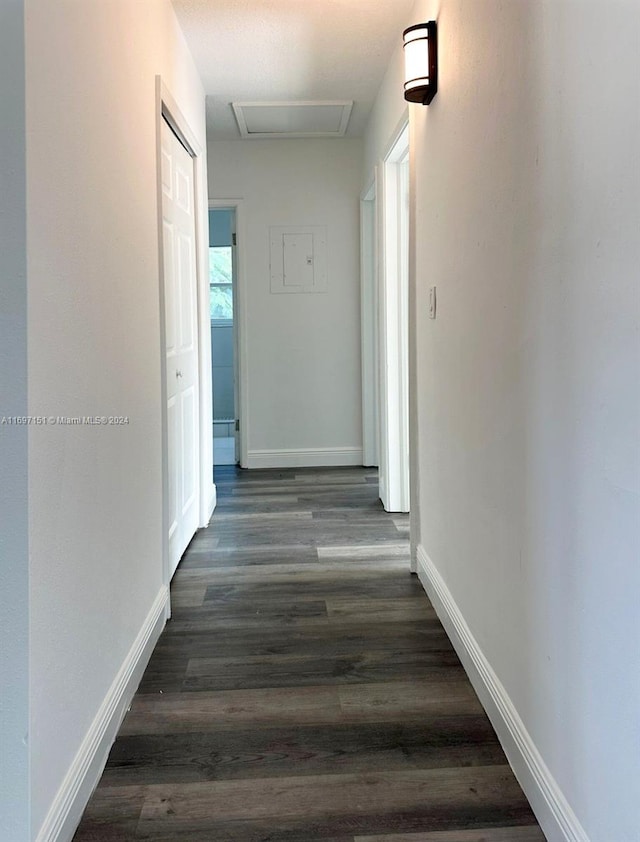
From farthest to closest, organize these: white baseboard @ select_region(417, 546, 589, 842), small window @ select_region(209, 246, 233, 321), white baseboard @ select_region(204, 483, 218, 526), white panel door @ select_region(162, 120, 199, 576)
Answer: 1. small window @ select_region(209, 246, 233, 321)
2. white baseboard @ select_region(204, 483, 218, 526)
3. white panel door @ select_region(162, 120, 199, 576)
4. white baseboard @ select_region(417, 546, 589, 842)

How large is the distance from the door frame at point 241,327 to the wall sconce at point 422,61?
2678 millimetres

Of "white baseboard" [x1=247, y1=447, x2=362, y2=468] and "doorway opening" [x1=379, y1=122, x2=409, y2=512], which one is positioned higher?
"doorway opening" [x1=379, y1=122, x2=409, y2=512]

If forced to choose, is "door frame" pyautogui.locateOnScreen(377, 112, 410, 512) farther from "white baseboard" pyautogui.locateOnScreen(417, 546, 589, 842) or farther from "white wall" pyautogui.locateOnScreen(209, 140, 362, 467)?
"white baseboard" pyautogui.locateOnScreen(417, 546, 589, 842)

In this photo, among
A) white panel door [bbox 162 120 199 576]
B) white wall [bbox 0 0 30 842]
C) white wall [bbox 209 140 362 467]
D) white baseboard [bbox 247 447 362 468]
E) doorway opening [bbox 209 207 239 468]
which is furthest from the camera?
doorway opening [bbox 209 207 239 468]

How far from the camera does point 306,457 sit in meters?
5.15

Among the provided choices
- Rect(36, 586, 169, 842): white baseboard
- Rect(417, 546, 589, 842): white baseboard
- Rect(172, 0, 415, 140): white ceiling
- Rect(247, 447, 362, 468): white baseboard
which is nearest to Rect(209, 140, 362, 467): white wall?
Rect(247, 447, 362, 468): white baseboard

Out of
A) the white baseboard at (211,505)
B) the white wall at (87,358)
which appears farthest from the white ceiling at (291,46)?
the white baseboard at (211,505)

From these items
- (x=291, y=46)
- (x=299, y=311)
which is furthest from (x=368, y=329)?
(x=291, y=46)

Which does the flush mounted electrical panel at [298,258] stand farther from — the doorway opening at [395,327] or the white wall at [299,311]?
the doorway opening at [395,327]

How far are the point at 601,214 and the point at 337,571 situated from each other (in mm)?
2078

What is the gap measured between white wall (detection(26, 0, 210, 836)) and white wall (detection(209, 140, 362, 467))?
2.63m

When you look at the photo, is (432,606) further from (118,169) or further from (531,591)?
(118,169)

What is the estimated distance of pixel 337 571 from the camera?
2.88 meters

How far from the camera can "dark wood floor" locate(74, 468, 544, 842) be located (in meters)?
1.41
